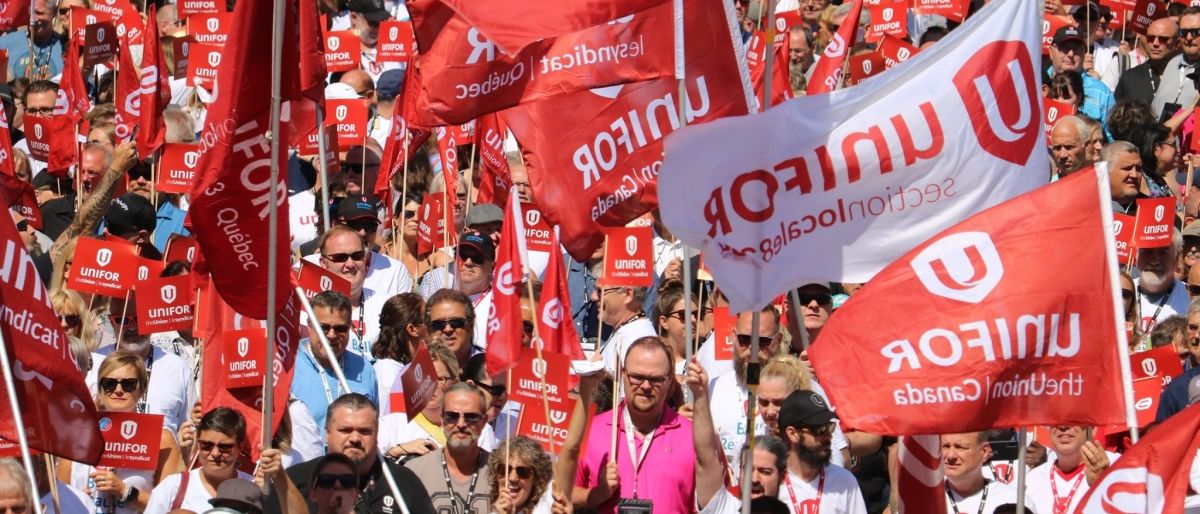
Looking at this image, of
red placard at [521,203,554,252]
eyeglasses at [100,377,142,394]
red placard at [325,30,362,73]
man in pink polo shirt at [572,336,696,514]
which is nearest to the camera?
man in pink polo shirt at [572,336,696,514]

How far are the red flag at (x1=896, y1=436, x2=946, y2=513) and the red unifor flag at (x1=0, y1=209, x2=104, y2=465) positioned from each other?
117 inches

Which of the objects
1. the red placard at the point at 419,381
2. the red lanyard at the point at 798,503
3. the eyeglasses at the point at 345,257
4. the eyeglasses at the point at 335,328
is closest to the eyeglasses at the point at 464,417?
the red placard at the point at 419,381

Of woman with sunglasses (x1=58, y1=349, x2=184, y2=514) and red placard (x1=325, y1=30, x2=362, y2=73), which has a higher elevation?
red placard (x1=325, y1=30, x2=362, y2=73)

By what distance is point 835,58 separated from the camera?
51.4 feet

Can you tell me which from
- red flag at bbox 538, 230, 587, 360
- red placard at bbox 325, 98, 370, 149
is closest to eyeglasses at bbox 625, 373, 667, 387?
red flag at bbox 538, 230, 587, 360

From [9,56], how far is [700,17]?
11227 mm

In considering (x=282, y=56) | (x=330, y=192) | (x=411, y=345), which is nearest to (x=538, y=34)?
(x=282, y=56)

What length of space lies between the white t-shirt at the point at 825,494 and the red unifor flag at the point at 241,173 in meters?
2.17

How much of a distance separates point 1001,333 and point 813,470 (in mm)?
1700

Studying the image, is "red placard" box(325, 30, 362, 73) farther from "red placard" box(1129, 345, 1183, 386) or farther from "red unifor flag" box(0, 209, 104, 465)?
"red unifor flag" box(0, 209, 104, 465)

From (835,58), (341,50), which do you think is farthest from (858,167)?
(341,50)

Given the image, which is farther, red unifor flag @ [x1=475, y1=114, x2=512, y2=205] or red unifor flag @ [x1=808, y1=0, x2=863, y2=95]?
red unifor flag @ [x1=808, y1=0, x2=863, y2=95]

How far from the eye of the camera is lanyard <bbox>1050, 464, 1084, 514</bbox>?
10047 millimetres

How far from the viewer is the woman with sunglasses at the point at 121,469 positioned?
34.0ft
